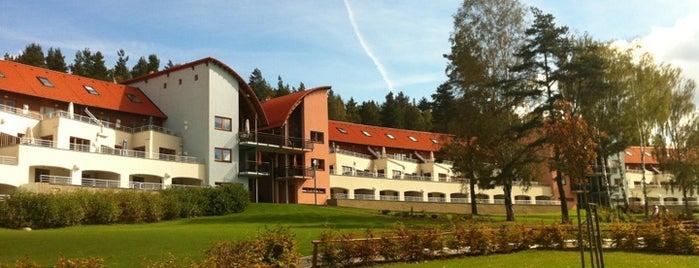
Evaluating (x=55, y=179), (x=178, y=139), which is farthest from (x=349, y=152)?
(x=55, y=179)

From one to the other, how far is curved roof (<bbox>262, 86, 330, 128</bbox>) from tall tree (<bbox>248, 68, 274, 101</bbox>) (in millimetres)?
32527

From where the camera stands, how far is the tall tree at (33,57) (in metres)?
84.2

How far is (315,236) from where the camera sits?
22375 mm

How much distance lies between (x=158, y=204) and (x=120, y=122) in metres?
15.6

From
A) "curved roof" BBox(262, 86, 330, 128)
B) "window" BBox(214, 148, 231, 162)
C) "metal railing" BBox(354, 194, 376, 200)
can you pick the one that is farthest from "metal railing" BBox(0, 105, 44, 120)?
"metal railing" BBox(354, 194, 376, 200)

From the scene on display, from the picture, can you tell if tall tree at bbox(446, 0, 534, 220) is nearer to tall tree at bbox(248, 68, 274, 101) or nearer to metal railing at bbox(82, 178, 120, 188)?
metal railing at bbox(82, 178, 120, 188)

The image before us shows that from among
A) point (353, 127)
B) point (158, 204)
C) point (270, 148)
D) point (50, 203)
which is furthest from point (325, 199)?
point (50, 203)

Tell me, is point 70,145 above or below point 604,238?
above

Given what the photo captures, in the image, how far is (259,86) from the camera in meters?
92.4

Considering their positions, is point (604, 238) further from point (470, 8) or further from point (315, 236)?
point (470, 8)

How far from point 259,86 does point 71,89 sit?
158 feet

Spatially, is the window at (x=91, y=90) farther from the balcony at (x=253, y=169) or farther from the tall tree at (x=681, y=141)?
the tall tree at (x=681, y=141)

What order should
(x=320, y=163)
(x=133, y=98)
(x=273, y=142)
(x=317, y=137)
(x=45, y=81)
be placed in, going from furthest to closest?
(x=317, y=137), (x=320, y=163), (x=273, y=142), (x=133, y=98), (x=45, y=81)

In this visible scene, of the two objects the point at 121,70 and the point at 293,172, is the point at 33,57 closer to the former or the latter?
the point at 121,70
